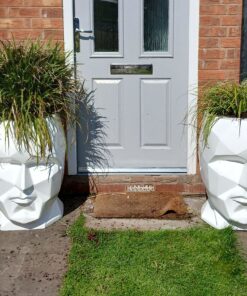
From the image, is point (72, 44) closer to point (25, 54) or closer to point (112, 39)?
point (112, 39)

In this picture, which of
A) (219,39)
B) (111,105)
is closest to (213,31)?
(219,39)

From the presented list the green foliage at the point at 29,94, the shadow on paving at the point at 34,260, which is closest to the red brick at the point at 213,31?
the green foliage at the point at 29,94

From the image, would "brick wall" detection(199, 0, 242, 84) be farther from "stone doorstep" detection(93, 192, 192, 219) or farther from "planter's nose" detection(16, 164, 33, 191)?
"planter's nose" detection(16, 164, 33, 191)

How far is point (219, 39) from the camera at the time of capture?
178 inches

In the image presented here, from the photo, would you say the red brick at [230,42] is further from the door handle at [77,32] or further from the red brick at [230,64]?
the door handle at [77,32]

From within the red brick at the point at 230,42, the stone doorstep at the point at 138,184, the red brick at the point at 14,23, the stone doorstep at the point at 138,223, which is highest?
the red brick at the point at 14,23

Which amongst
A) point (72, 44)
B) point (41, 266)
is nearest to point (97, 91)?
point (72, 44)

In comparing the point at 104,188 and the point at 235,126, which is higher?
the point at 235,126

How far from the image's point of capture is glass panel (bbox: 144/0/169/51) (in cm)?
463

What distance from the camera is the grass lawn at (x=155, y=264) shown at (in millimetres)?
3234

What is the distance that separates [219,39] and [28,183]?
2.08 meters

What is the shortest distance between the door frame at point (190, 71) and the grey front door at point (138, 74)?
0.06m

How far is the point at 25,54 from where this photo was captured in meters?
3.90

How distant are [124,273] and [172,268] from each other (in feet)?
1.10
